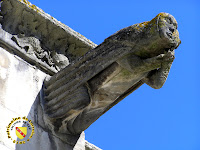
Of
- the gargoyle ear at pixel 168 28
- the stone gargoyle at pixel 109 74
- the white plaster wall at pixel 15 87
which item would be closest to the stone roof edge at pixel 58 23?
the white plaster wall at pixel 15 87

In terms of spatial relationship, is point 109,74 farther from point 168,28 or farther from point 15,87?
point 15,87

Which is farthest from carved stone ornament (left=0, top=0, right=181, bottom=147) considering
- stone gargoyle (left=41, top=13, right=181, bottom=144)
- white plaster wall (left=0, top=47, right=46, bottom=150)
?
white plaster wall (left=0, top=47, right=46, bottom=150)

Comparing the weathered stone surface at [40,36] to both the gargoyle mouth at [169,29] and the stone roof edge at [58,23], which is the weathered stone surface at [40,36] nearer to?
the stone roof edge at [58,23]

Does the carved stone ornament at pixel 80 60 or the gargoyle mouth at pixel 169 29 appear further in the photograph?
the carved stone ornament at pixel 80 60

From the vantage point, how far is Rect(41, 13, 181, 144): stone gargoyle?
254 inches

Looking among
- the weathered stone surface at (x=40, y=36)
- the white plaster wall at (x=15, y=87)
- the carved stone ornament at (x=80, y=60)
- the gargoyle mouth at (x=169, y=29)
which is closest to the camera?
the gargoyle mouth at (x=169, y=29)

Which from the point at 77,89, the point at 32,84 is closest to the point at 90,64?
the point at 77,89

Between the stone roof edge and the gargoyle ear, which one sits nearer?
Answer: the gargoyle ear

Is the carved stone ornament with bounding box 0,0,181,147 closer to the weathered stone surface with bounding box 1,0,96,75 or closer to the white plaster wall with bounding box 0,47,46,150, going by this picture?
the weathered stone surface with bounding box 1,0,96,75

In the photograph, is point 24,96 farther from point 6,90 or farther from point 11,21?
point 11,21

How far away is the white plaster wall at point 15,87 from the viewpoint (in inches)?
262

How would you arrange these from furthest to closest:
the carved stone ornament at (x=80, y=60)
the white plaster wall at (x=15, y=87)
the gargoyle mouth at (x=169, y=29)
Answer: the white plaster wall at (x=15, y=87) < the carved stone ornament at (x=80, y=60) < the gargoyle mouth at (x=169, y=29)

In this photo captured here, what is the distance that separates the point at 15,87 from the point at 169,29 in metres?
1.94

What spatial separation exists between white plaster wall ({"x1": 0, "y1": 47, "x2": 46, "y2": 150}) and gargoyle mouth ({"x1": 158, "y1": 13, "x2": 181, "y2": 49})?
1812 mm
